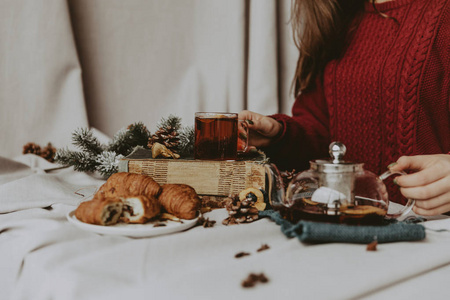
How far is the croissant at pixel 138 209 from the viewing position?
605 mm

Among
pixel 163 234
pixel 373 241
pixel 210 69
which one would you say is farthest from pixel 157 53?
pixel 373 241

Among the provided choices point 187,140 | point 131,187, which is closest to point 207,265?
point 131,187

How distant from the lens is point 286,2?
1786 mm

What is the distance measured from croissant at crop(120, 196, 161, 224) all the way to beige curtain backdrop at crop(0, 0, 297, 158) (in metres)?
0.99

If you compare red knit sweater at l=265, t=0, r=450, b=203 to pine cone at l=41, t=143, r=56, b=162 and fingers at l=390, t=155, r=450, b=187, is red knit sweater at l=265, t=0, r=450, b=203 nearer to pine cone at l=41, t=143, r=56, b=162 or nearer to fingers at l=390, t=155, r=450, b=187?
fingers at l=390, t=155, r=450, b=187

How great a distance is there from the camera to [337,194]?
583 mm

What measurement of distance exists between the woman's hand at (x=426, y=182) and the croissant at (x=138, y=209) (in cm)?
39

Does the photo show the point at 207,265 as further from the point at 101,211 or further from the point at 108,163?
the point at 108,163

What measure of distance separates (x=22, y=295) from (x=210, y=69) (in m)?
1.37

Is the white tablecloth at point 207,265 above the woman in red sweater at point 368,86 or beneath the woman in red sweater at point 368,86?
beneath

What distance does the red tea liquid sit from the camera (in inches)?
32.1

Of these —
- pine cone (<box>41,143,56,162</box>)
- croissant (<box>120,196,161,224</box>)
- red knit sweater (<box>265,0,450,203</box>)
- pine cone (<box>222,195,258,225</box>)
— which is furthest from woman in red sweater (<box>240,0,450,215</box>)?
pine cone (<box>41,143,56,162</box>)

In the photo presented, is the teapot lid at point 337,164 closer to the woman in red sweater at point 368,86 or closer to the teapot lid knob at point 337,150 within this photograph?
the teapot lid knob at point 337,150

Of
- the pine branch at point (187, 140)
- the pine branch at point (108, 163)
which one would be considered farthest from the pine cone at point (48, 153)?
the pine branch at point (187, 140)
